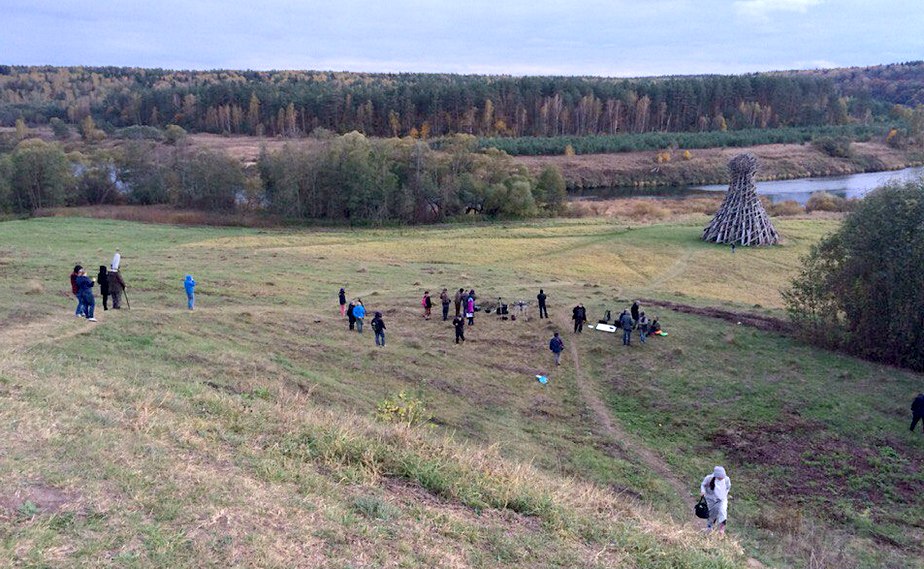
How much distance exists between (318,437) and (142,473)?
10.3ft

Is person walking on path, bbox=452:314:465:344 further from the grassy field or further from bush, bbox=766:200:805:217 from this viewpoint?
bush, bbox=766:200:805:217

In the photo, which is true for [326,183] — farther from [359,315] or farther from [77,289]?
[77,289]

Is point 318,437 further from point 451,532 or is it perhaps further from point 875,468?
point 875,468

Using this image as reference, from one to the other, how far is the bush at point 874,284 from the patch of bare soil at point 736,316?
0.91m

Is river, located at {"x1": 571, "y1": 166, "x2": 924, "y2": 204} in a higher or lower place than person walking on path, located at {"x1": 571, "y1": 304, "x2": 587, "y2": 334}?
higher

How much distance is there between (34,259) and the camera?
3316 cm

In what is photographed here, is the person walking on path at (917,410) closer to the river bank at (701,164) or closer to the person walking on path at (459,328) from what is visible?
the person walking on path at (459,328)

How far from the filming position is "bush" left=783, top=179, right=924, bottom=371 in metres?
23.1

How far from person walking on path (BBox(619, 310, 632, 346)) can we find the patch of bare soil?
5.68 m

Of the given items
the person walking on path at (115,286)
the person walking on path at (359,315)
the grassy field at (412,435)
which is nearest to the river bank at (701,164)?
the grassy field at (412,435)

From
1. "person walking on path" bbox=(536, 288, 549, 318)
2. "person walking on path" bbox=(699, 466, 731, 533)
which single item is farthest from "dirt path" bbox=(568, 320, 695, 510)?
"person walking on path" bbox=(536, 288, 549, 318)

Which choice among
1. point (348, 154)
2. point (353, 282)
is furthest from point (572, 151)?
point (353, 282)

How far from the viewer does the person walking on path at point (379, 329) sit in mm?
21894

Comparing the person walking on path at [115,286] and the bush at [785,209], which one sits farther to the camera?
the bush at [785,209]
